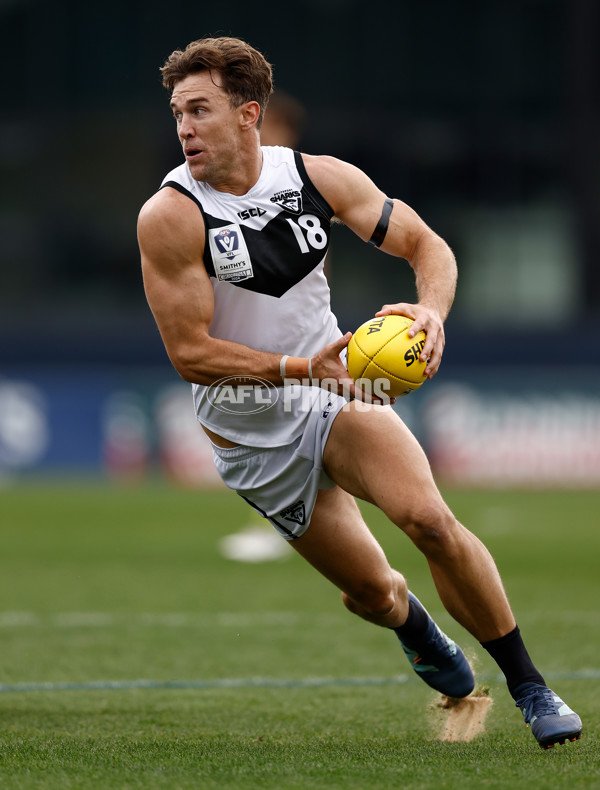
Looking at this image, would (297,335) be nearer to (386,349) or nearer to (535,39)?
(386,349)

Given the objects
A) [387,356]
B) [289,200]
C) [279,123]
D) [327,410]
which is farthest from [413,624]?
[279,123]

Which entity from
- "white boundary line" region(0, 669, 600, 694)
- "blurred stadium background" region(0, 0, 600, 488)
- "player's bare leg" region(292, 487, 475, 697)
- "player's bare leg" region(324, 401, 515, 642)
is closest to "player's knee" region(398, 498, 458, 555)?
"player's bare leg" region(324, 401, 515, 642)

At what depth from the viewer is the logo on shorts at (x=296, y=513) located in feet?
17.7

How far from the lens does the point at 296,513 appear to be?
540cm

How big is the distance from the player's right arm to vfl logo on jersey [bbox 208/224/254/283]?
0.06m

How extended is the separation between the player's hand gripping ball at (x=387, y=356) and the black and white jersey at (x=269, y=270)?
1.58ft

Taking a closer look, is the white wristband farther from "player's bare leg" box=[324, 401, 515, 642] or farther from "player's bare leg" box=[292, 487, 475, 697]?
"player's bare leg" box=[292, 487, 475, 697]

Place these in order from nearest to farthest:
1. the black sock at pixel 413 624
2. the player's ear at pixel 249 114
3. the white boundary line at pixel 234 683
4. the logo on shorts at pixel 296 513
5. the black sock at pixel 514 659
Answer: the black sock at pixel 514 659 → the player's ear at pixel 249 114 → the logo on shorts at pixel 296 513 → the black sock at pixel 413 624 → the white boundary line at pixel 234 683

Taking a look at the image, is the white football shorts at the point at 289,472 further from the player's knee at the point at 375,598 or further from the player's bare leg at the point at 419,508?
the player's knee at the point at 375,598

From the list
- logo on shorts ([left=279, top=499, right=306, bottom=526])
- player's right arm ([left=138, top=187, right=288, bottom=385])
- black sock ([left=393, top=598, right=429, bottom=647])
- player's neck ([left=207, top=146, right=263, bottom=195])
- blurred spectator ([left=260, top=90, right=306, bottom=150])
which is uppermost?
blurred spectator ([left=260, top=90, right=306, bottom=150])

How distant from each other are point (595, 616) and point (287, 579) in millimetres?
3039

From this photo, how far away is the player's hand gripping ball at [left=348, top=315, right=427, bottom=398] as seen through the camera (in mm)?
4855

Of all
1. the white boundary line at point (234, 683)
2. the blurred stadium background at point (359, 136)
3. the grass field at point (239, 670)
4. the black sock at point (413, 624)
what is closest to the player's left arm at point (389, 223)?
the black sock at point (413, 624)

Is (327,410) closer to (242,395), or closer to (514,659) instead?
(242,395)
